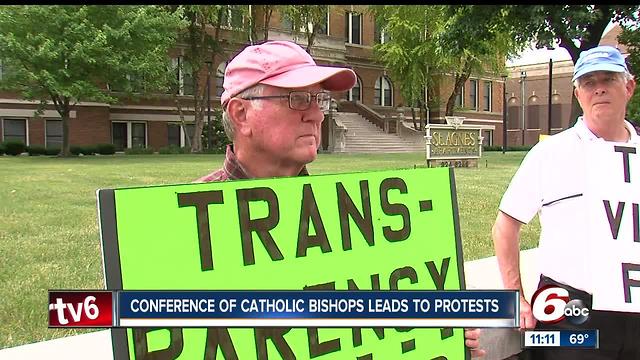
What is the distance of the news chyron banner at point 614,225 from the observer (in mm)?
2047

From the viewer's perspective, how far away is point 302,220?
1.71 m

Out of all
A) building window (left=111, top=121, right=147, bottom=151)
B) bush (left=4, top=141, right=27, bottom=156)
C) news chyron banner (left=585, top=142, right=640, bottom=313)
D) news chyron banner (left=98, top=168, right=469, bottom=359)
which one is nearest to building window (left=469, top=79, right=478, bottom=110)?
building window (left=111, top=121, right=147, bottom=151)

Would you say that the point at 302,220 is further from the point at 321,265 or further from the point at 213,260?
the point at 213,260

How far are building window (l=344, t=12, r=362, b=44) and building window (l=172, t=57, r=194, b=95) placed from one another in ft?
43.9

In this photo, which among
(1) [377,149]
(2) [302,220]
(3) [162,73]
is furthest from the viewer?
(1) [377,149]

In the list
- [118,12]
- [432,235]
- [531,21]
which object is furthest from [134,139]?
[432,235]

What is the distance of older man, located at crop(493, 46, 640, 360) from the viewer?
2094mm

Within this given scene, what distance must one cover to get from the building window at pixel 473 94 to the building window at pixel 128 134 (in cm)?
2880

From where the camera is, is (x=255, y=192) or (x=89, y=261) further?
(x=89, y=261)

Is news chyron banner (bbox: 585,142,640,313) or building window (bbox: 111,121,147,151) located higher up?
building window (bbox: 111,121,147,151)

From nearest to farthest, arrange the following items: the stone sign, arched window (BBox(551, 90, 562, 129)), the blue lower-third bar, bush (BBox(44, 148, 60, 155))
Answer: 1. the blue lower-third bar
2. the stone sign
3. bush (BBox(44, 148, 60, 155))
4. arched window (BBox(551, 90, 562, 129))

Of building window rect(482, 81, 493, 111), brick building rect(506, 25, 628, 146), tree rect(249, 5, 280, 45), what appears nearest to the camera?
tree rect(249, 5, 280, 45)

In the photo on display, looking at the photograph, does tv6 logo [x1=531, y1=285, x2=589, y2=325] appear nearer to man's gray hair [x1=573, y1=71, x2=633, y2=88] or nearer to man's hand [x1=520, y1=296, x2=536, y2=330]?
man's hand [x1=520, y1=296, x2=536, y2=330]

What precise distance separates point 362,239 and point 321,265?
6.4 inches
